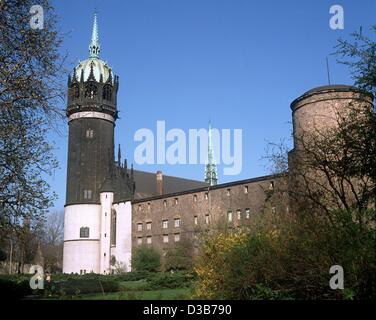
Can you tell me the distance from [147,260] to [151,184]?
A: 2938 cm

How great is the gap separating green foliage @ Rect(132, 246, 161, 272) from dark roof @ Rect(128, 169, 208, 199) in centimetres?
2032

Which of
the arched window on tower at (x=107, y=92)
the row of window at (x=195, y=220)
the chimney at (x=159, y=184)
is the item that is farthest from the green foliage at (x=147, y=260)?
the arched window on tower at (x=107, y=92)

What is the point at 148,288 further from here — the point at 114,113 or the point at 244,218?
the point at 114,113

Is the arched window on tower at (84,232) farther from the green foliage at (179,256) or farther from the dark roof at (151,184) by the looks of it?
the green foliage at (179,256)

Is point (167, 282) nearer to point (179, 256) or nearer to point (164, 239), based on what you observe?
point (179, 256)

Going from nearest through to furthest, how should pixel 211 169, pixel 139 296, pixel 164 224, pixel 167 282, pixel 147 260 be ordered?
pixel 139 296
pixel 167 282
pixel 147 260
pixel 164 224
pixel 211 169

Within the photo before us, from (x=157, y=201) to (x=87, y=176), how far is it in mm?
12602

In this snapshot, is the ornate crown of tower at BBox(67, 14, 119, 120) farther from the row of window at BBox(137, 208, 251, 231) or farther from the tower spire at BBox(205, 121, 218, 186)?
the tower spire at BBox(205, 121, 218, 186)

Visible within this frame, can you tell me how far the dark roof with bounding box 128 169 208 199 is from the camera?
82062 millimetres

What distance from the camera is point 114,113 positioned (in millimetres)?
73875

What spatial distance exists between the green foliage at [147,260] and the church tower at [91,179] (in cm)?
1109

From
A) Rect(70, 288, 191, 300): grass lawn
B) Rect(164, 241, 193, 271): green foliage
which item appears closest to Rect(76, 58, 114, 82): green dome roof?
Rect(164, 241, 193, 271): green foliage

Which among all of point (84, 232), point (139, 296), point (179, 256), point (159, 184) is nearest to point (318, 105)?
point (139, 296)

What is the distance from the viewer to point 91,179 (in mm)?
70625
